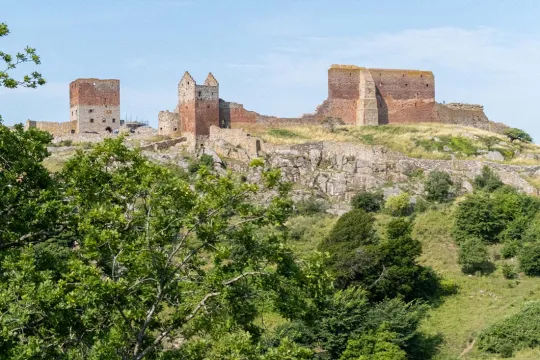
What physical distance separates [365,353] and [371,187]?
19106mm

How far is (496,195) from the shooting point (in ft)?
152

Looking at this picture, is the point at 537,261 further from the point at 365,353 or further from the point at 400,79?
the point at 400,79

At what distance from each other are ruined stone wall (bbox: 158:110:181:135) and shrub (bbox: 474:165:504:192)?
59.5 feet

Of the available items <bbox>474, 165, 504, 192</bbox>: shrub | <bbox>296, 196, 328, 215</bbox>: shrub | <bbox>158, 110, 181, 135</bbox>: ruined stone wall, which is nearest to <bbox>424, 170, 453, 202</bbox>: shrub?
<bbox>474, 165, 504, 192</bbox>: shrub

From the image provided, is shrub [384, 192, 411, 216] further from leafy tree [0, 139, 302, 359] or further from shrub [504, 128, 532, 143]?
leafy tree [0, 139, 302, 359]

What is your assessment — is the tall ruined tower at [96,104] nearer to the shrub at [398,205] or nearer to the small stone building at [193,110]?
the small stone building at [193,110]

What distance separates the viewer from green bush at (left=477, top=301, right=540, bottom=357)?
33156 mm

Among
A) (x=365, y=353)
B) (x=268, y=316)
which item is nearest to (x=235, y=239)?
(x=365, y=353)

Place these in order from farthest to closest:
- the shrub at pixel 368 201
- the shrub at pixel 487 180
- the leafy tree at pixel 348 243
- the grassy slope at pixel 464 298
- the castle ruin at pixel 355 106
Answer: the castle ruin at pixel 355 106 < the shrub at pixel 487 180 < the shrub at pixel 368 201 < the leafy tree at pixel 348 243 < the grassy slope at pixel 464 298

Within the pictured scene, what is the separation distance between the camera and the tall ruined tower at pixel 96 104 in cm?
5947

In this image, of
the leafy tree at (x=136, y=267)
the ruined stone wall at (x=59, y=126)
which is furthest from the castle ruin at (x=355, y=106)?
the leafy tree at (x=136, y=267)

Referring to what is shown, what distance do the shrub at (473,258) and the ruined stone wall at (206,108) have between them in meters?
19.7

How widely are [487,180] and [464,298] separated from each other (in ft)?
40.6

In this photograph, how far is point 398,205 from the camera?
47.3 meters
